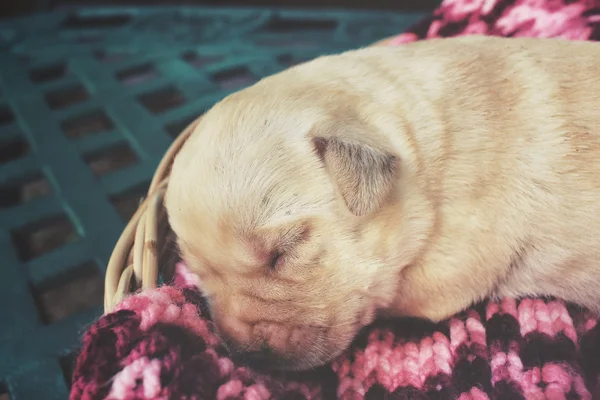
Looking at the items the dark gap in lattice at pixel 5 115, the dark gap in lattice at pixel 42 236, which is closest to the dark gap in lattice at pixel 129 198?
the dark gap in lattice at pixel 42 236

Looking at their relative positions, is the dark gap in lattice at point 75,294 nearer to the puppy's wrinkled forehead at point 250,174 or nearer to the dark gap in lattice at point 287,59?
the puppy's wrinkled forehead at point 250,174

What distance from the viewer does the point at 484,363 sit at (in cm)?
137

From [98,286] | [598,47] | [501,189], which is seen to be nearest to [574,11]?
[598,47]

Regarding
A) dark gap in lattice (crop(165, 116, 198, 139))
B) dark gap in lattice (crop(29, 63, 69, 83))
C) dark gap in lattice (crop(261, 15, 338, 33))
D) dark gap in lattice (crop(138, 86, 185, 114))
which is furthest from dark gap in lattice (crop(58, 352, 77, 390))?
dark gap in lattice (crop(261, 15, 338, 33))

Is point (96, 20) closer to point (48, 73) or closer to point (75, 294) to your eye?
point (48, 73)

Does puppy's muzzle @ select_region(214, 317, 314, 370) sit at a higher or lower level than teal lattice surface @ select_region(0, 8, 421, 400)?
lower

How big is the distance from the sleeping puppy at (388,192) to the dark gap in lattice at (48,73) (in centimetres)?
173

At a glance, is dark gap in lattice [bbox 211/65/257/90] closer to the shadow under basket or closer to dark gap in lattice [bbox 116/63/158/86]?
dark gap in lattice [bbox 116/63/158/86]

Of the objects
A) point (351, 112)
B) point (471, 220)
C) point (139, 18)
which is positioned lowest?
point (471, 220)

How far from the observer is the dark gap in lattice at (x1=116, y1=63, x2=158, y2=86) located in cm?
267

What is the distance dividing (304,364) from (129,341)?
387mm

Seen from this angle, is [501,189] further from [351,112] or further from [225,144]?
[225,144]

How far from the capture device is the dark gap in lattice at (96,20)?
318 cm

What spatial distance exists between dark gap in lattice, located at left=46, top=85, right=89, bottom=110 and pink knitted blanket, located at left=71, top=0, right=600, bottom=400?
149cm
